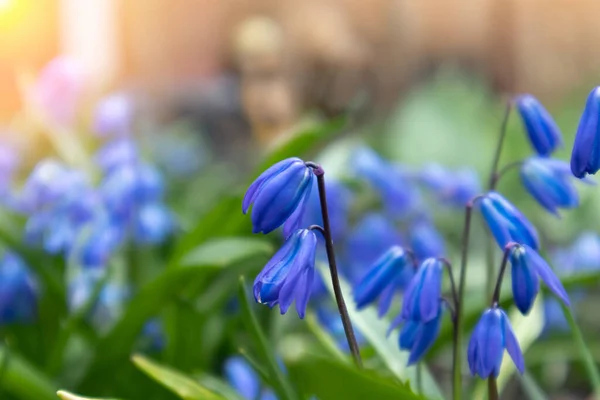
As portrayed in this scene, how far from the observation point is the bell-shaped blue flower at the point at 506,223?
548 millimetres

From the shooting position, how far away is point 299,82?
266 cm

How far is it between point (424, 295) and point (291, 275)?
0.13 metres

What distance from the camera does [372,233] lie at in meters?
1.07

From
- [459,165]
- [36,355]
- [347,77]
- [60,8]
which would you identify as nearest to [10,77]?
[60,8]

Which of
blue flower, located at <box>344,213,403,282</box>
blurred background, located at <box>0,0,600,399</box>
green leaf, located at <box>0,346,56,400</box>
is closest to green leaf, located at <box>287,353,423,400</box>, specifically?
green leaf, located at <box>0,346,56,400</box>

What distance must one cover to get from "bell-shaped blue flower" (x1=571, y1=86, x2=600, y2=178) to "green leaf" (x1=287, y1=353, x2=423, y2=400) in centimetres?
20

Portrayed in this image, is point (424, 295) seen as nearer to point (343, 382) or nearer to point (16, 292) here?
point (343, 382)

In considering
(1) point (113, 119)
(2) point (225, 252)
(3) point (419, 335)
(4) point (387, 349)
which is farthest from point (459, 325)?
(1) point (113, 119)

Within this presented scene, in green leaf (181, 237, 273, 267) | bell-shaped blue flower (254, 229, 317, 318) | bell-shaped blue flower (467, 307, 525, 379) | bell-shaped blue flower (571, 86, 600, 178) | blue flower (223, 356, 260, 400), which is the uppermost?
bell-shaped blue flower (571, 86, 600, 178)

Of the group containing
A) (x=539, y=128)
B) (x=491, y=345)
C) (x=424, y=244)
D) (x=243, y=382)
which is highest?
(x=539, y=128)

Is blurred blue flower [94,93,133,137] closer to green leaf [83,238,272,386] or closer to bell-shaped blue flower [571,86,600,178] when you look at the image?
green leaf [83,238,272,386]

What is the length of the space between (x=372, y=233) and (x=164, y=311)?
348mm

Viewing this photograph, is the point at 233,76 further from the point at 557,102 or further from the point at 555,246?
the point at 555,246

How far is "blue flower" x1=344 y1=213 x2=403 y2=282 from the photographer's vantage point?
1.07 metres
